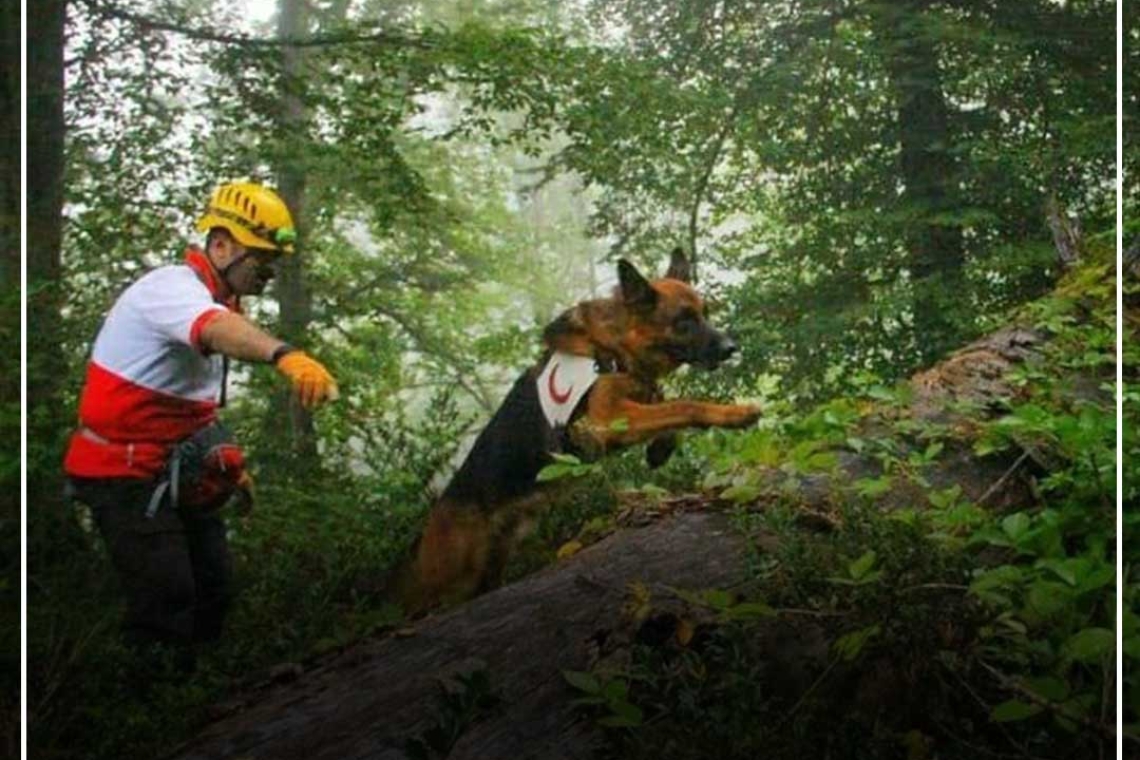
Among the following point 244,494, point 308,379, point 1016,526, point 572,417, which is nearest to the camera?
point 1016,526

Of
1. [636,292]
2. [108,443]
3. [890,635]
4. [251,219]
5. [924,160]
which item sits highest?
[924,160]

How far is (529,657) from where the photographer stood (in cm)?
243

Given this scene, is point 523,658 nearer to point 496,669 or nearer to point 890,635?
point 496,669

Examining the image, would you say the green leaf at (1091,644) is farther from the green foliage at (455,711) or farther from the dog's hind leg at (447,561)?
the dog's hind leg at (447,561)

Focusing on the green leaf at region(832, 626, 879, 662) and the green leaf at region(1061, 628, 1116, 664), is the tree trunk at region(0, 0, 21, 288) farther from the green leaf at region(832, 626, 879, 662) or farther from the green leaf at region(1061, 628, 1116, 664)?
the green leaf at region(1061, 628, 1116, 664)

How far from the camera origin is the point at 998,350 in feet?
13.8

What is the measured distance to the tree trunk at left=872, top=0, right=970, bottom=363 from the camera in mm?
3934

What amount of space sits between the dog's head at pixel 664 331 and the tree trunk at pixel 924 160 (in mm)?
1084

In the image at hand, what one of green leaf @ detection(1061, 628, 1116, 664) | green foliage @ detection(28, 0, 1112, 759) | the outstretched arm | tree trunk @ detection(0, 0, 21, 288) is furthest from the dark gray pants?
green leaf @ detection(1061, 628, 1116, 664)

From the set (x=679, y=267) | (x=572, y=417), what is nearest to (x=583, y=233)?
(x=679, y=267)

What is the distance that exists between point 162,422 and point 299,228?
0.95 meters

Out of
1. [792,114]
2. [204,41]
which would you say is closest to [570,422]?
[792,114]

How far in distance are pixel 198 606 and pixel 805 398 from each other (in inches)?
86.2

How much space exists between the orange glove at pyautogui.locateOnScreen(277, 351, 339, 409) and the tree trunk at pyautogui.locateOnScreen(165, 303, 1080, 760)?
0.67m
